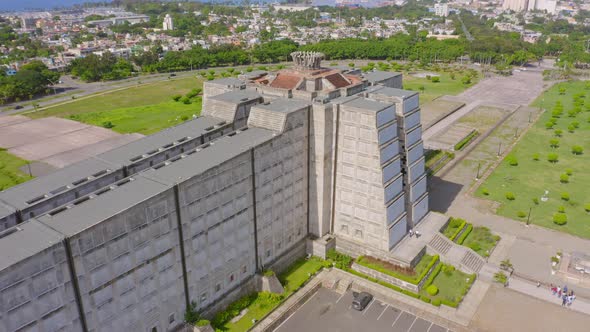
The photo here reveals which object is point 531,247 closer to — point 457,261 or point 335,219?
point 457,261

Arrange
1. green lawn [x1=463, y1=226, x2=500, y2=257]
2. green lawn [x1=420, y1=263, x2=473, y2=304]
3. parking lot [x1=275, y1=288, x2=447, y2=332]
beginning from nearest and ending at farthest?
parking lot [x1=275, y1=288, x2=447, y2=332] → green lawn [x1=420, y1=263, x2=473, y2=304] → green lawn [x1=463, y1=226, x2=500, y2=257]

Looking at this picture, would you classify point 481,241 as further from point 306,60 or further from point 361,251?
point 306,60

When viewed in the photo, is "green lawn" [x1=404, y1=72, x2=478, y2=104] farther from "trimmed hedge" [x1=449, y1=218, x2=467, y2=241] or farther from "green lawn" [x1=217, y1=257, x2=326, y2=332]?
"green lawn" [x1=217, y1=257, x2=326, y2=332]

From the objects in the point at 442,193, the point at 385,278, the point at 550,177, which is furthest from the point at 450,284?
the point at 550,177

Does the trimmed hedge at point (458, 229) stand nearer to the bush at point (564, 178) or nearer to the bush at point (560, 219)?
the bush at point (560, 219)

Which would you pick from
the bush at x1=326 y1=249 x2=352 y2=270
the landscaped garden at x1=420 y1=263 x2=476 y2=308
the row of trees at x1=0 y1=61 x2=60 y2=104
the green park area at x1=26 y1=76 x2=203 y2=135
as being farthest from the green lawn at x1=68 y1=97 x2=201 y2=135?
the landscaped garden at x1=420 y1=263 x2=476 y2=308
